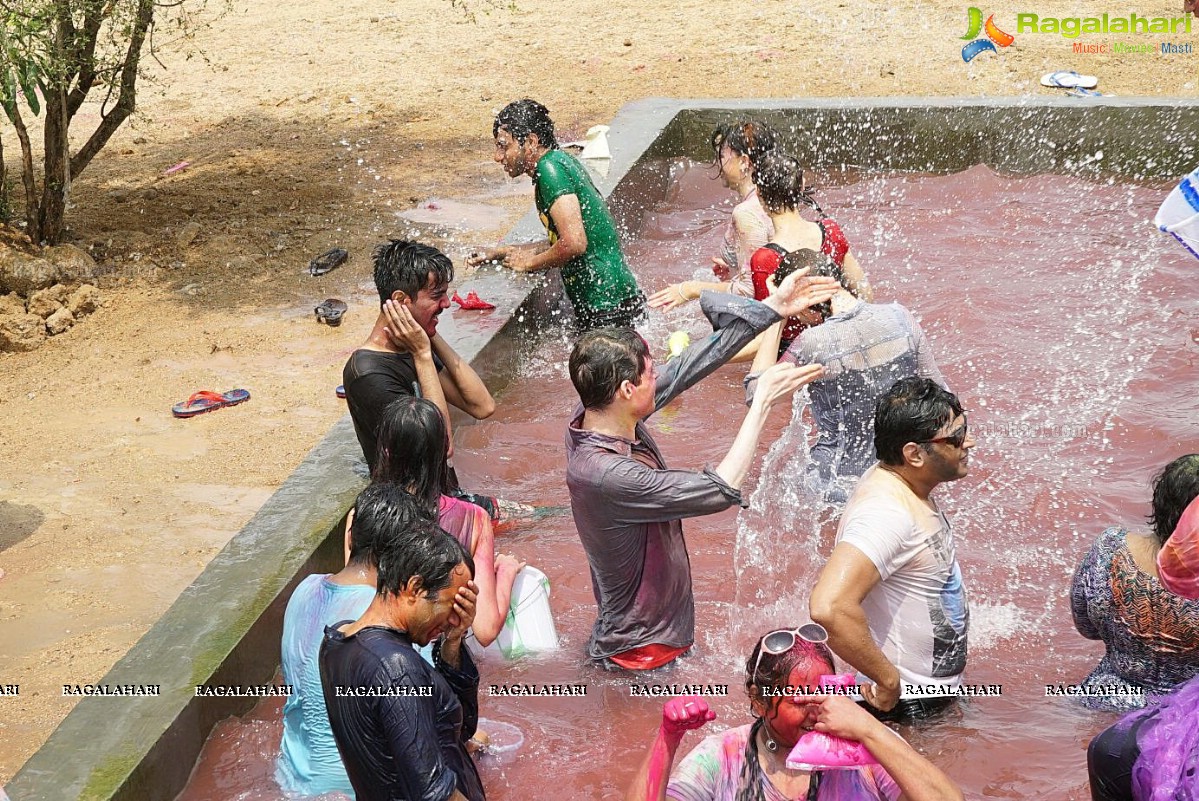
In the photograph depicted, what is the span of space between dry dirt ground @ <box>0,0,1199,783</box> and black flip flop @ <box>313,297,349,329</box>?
8cm

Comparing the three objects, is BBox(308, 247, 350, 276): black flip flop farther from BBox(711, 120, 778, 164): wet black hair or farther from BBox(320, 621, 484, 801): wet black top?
BBox(320, 621, 484, 801): wet black top

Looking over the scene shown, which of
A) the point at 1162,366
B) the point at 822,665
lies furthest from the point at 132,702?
the point at 1162,366

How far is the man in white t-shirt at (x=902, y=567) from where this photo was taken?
3.68 metres

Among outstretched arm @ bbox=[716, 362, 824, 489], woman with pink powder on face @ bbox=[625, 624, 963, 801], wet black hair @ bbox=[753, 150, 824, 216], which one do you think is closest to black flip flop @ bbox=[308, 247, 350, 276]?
wet black hair @ bbox=[753, 150, 824, 216]

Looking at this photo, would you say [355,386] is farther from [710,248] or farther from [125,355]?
[710,248]

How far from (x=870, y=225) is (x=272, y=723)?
6.41 m

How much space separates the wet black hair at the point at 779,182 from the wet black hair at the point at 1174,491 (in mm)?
2425

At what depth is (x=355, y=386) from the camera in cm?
496

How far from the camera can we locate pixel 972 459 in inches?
249

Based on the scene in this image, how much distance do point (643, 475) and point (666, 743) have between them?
1.10 meters

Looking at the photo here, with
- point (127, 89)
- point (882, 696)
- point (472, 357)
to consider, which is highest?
point (127, 89)

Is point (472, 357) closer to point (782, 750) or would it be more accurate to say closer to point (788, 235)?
point (788, 235)

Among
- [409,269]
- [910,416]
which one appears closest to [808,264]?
[910,416]

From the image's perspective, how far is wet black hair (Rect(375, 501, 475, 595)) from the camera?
3184 mm
